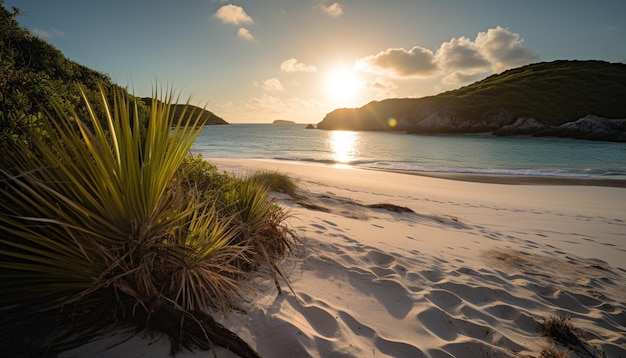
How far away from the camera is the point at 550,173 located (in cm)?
1934

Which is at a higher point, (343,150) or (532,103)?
(532,103)

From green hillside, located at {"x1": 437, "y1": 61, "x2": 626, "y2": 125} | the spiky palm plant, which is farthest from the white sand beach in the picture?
green hillside, located at {"x1": 437, "y1": 61, "x2": 626, "y2": 125}

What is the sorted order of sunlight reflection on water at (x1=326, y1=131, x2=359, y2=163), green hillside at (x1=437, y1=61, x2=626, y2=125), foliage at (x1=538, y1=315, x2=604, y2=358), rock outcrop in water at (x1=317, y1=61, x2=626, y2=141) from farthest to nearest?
green hillside at (x1=437, y1=61, x2=626, y2=125), rock outcrop in water at (x1=317, y1=61, x2=626, y2=141), sunlight reflection on water at (x1=326, y1=131, x2=359, y2=163), foliage at (x1=538, y1=315, x2=604, y2=358)

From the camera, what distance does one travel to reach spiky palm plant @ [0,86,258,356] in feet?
5.12

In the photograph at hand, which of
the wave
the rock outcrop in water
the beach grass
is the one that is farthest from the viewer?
the rock outcrop in water

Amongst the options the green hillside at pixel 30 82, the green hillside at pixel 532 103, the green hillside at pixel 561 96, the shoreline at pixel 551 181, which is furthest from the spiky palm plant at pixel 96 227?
the green hillside at pixel 532 103

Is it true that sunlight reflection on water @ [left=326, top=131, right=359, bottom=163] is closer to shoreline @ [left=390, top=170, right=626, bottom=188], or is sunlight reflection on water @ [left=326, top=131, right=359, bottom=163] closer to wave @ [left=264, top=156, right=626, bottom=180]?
wave @ [left=264, top=156, right=626, bottom=180]

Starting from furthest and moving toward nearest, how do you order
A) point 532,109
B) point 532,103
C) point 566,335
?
point 532,103
point 532,109
point 566,335

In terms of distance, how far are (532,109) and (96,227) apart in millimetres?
90379

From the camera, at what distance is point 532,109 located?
69.1 metres

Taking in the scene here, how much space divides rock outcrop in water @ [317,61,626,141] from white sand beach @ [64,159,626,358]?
2489 inches

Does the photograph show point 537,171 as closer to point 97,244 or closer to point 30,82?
point 97,244

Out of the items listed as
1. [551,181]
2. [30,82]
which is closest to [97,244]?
[30,82]

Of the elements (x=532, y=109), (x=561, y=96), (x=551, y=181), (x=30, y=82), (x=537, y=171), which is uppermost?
(x=561, y=96)
